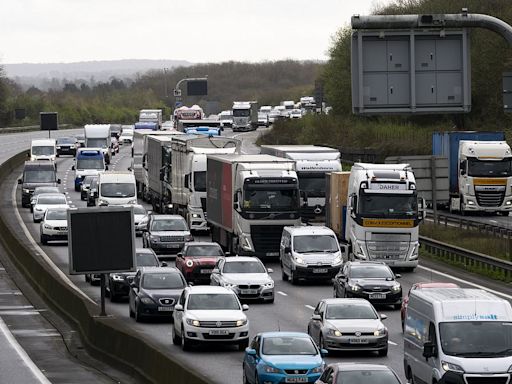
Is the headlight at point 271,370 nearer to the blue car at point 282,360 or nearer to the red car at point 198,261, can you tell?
the blue car at point 282,360

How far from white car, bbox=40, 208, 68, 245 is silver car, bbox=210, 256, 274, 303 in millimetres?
19948

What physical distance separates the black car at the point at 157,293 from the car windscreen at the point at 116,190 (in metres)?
30.1

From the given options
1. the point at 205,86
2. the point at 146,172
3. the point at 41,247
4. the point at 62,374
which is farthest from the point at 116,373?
the point at 205,86

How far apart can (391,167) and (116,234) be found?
1188 centimetres

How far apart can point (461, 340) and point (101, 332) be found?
13.5 m

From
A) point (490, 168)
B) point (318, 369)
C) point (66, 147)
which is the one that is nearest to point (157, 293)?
point (318, 369)

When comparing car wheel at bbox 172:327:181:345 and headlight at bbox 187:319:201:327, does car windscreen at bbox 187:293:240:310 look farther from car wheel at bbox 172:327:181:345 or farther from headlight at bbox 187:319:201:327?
car wheel at bbox 172:327:181:345

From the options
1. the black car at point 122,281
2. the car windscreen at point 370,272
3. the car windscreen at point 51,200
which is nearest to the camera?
the car windscreen at point 370,272

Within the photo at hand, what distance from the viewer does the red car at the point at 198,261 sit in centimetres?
4666

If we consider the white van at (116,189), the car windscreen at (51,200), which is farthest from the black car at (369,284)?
the car windscreen at (51,200)

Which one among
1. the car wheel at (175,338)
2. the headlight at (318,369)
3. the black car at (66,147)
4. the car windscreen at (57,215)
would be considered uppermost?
the headlight at (318,369)

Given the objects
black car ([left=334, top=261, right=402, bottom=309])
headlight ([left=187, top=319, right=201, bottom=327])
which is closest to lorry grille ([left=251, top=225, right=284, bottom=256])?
black car ([left=334, top=261, right=402, bottom=309])

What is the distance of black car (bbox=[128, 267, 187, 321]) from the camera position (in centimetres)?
3850

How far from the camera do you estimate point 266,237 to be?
2046 inches
